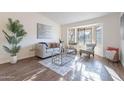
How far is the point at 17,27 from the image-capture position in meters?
3.85

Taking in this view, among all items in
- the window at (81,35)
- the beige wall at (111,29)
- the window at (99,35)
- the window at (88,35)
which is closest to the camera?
the beige wall at (111,29)

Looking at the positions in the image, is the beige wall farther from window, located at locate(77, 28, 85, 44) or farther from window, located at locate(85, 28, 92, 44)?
window, located at locate(77, 28, 85, 44)

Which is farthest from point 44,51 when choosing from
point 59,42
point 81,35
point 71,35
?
point 81,35

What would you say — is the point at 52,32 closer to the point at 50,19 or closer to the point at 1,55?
the point at 50,19

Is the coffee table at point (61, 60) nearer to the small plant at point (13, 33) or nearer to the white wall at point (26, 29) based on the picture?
the white wall at point (26, 29)

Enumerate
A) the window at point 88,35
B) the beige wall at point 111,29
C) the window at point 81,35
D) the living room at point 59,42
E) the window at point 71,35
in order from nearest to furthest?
1. the living room at point 59,42
2. the beige wall at point 111,29
3. the window at point 88,35
4. the window at point 81,35
5. the window at point 71,35

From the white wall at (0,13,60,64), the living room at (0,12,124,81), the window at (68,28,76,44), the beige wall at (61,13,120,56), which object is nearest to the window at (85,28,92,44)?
the living room at (0,12,124,81)

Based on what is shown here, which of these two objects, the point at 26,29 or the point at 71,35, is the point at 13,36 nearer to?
the point at 26,29

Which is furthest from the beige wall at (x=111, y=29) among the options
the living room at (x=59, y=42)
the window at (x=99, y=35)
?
the window at (x=99, y=35)

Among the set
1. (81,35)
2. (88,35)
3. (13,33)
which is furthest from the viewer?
(81,35)

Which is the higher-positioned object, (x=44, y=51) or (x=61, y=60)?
(x=44, y=51)
